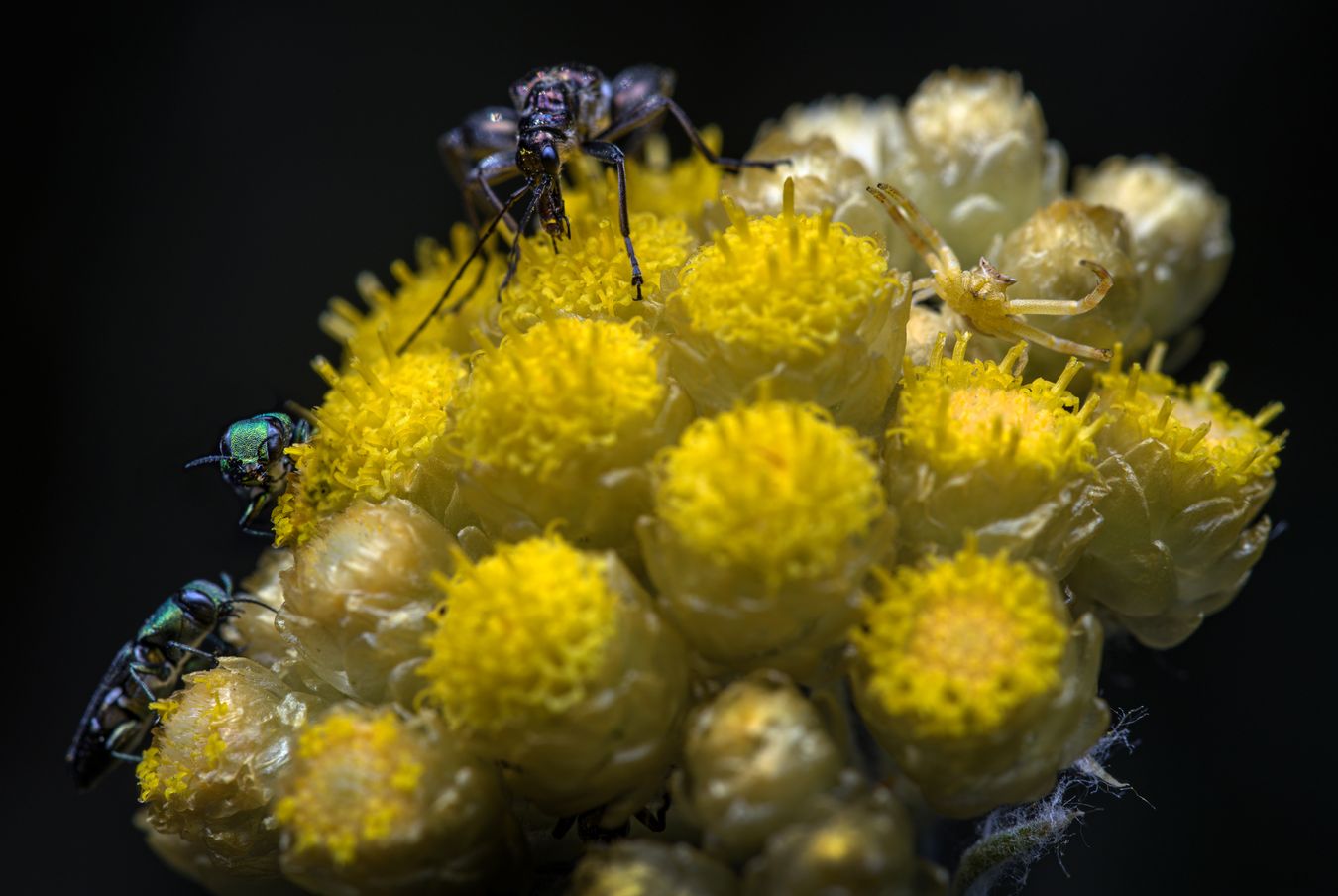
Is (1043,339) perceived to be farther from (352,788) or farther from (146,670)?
(146,670)

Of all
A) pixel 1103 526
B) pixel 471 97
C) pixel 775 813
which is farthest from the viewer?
pixel 471 97

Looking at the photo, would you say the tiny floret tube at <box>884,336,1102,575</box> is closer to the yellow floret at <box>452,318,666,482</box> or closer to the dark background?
the yellow floret at <box>452,318,666,482</box>

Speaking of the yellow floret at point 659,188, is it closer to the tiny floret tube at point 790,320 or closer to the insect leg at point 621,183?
the insect leg at point 621,183

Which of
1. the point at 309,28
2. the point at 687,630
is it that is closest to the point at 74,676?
the point at 309,28

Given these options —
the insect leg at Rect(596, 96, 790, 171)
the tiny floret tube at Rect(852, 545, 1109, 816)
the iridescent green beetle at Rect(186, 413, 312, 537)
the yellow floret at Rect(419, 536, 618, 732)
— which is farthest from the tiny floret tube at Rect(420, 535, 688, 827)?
the insect leg at Rect(596, 96, 790, 171)

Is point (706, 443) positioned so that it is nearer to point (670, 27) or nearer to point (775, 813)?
point (775, 813)
